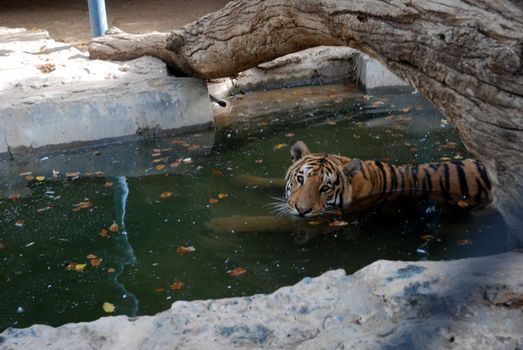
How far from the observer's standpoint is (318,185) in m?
4.98

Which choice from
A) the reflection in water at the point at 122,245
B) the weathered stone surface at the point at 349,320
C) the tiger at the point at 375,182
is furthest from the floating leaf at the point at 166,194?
the weathered stone surface at the point at 349,320

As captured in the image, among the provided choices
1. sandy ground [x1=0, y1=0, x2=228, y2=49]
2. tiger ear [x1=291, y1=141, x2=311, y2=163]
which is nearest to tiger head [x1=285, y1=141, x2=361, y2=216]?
tiger ear [x1=291, y1=141, x2=311, y2=163]

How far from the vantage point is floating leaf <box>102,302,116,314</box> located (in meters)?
3.82

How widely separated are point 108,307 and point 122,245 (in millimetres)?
874

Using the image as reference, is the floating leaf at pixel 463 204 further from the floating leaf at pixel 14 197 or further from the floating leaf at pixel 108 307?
the floating leaf at pixel 14 197

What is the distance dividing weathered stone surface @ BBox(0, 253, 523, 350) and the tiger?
2.09 m

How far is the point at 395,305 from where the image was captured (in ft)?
8.84

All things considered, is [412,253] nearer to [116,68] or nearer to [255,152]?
[255,152]

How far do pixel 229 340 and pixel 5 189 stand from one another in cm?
391

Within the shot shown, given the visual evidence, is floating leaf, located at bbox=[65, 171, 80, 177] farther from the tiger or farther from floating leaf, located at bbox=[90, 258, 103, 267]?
the tiger

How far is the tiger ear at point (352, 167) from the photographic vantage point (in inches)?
200

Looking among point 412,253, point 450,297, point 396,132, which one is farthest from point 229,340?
point 396,132

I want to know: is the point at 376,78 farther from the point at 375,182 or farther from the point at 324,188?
the point at 324,188

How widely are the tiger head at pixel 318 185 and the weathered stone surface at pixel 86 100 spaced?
2.40m
